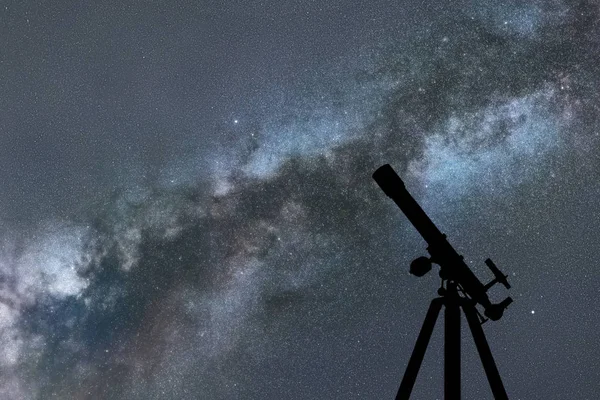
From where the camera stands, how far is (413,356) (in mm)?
5844

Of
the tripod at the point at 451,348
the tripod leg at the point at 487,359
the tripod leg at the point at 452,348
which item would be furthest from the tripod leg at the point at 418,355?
the tripod leg at the point at 487,359

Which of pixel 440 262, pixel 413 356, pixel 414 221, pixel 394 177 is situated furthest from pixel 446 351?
pixel 394 177

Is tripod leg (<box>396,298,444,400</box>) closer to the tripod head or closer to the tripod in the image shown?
the tripod

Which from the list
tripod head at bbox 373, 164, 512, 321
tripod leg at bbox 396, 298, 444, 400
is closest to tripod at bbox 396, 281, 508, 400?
tripod leg at bbox 396, 298, 444, 400

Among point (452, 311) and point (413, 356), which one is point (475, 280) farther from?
point (413, 356)

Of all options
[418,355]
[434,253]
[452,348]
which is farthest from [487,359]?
[434,253]

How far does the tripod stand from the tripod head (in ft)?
0.72

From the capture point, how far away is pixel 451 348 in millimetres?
5875

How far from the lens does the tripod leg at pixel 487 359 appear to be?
5832 millimetres

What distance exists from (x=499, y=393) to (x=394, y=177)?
2.47 metres

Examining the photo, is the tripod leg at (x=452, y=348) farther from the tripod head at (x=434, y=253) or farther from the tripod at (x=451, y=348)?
the tripod head at (x=434, y=253)

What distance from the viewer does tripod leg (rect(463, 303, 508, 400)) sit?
5.83m

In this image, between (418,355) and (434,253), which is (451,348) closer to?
(418,355)

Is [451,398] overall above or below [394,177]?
below
